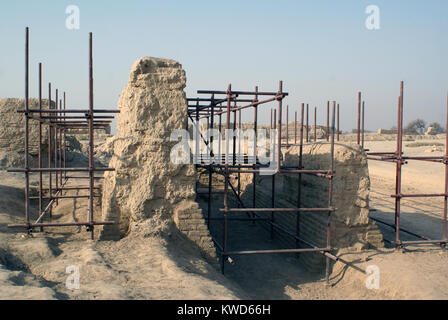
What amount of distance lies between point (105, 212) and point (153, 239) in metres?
0.86

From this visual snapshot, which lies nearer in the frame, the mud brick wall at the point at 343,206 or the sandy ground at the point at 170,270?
the sandy ground at the point at 170,270

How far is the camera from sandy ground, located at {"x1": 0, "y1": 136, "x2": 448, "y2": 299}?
143 inches

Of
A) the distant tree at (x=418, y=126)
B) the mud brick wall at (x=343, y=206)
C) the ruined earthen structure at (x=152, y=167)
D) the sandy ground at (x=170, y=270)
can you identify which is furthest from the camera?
the distant tree at (x=418, y=126)

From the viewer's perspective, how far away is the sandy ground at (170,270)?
143 inches

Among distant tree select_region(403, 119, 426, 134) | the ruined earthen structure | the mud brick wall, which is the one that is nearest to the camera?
the ruined earthen structure

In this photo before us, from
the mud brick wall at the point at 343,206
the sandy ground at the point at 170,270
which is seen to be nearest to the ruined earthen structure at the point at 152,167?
the sandy ground at the point at 170,270

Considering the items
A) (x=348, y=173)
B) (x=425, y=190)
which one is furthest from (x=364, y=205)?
(x=425, y=190)

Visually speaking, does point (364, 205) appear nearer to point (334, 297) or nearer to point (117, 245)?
point (334, 297)

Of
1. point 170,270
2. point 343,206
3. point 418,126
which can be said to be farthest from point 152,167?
point 418,126

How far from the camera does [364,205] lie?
6.39 metres

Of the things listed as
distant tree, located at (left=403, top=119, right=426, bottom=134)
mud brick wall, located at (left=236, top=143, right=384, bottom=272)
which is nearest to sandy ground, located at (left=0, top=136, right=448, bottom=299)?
mud brick wall, located at (left=236, top=143, right=384, bottom=272)

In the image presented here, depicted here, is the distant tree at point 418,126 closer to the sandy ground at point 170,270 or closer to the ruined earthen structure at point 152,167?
the sandy ground at point 170,270

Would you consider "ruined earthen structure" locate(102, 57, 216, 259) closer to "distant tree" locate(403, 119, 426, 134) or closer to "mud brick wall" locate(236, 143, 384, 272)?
"mud brick wall" locate(236, 143, 384, 272)

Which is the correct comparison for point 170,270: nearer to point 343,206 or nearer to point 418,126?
point 343,206
